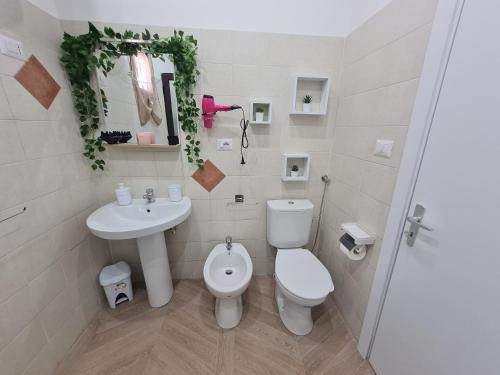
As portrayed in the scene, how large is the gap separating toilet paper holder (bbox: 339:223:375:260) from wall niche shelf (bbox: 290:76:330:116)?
2.73 ft

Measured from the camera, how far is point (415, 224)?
3.01ft

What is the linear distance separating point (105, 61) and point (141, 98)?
0.29 metres

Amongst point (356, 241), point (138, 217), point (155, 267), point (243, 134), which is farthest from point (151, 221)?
point (356, 241)

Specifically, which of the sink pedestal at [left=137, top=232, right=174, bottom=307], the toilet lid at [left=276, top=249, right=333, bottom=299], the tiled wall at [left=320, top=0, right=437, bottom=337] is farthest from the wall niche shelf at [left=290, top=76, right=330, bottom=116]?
the sink pedestal at [left=137, top=232, right=174, bottom=307]

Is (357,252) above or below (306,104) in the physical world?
below

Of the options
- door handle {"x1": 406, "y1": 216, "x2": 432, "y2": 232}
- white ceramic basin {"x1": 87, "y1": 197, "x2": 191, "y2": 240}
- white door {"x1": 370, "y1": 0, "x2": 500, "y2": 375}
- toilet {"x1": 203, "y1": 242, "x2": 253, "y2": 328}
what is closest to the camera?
white door {"x1": 370, "y1": 0, "x2": 500, "y2": 375}

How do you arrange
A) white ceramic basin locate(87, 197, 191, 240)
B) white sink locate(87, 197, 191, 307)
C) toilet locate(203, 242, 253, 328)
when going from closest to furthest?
white ceramic basin locate(87, 197, 191, 240) < toilet locate(203, 242, 253, 328) < white sink locate(87, 197, 191, 307)

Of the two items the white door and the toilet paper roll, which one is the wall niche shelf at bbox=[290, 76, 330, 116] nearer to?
the white door

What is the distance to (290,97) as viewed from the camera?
1489mm

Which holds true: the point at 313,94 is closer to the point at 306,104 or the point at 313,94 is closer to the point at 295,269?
the point at 306,104

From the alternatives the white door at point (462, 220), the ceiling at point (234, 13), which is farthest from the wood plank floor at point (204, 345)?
the ceiling at point (234, 13)

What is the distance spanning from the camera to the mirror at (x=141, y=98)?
1353mm

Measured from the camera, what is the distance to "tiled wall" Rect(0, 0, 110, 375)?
37.4 inches

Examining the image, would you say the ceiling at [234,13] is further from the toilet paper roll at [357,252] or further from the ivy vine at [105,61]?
the toilet paper roll at [357,252]
